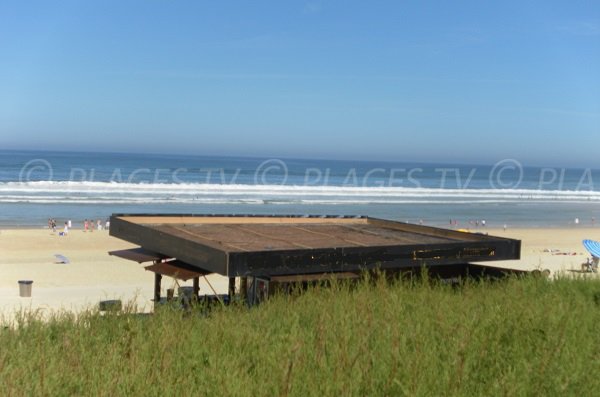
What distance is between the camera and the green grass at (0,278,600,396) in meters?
4.03

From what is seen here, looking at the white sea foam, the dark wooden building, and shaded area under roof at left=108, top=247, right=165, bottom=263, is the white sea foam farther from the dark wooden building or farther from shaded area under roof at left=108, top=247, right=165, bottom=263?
shaded area under roof at left=108, top=247, right=165, bottom=263

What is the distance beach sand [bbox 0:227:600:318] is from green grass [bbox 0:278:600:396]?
469 cm

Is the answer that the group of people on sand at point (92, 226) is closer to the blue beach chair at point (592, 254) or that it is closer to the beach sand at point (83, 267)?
the beach sand at point (83, 267)

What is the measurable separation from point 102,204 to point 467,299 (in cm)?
3967

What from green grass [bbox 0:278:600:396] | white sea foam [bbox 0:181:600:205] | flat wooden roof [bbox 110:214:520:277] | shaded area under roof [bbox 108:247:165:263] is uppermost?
flat wooden roof [bbox 110:214:520:277]

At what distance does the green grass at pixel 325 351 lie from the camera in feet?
13.2

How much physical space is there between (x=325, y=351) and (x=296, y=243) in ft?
13.0

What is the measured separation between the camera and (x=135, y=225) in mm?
8938

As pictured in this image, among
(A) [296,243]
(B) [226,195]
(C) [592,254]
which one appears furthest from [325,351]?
(B) [226,195]

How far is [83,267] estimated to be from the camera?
20.8m

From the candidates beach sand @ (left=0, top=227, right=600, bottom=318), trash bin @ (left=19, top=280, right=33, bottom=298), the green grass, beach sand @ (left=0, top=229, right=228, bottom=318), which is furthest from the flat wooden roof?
trash bin @ (left=19, top=280, right=33, bottom=298)

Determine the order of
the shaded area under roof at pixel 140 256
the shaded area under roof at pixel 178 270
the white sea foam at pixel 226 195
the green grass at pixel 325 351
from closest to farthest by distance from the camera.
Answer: the green grass at pixel 325 351
the shaded area under roof at pixel 178 270
the shaded area under roof at pixel 140 256
the white sea foam at pixel 226 195

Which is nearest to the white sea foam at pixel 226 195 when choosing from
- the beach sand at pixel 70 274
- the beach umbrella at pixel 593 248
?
the beach sand at pixel 70 274

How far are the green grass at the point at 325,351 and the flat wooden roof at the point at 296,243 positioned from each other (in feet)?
3.37
